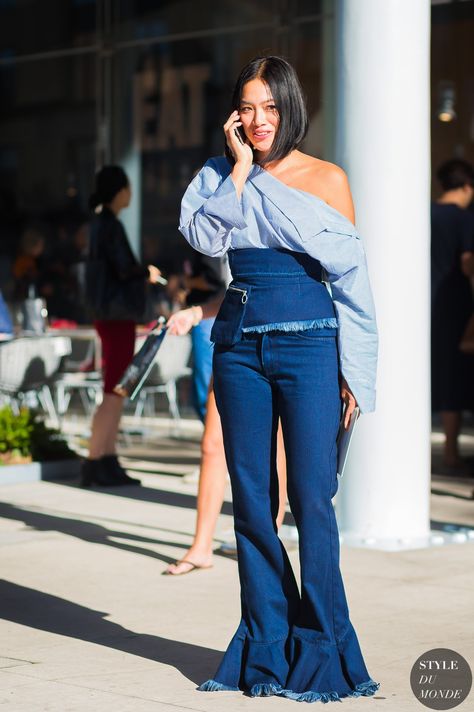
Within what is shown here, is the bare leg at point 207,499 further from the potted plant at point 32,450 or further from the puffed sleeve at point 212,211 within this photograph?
the potted plant at point 32,450

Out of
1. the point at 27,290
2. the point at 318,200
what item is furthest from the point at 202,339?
the point at 27,290

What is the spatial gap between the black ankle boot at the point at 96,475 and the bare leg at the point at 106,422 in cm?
18

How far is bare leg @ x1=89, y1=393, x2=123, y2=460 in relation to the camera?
9.48 m

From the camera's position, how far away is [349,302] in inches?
181

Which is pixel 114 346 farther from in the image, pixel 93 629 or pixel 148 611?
pixel 93 629

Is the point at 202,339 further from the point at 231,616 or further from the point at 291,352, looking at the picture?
the point at 291,352

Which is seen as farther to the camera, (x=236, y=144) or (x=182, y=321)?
(x=182, y=321)

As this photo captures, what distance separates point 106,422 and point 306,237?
5108mm

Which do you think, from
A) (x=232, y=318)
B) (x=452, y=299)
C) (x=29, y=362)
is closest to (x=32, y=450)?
(x=29, y=362)

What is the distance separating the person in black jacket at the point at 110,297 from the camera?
31.1 feet

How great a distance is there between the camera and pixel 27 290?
55.0 ft

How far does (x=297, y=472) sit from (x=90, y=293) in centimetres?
519

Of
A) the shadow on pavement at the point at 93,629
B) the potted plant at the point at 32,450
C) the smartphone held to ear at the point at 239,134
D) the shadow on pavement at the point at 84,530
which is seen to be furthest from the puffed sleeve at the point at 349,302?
the potted plant at the point at 32,450

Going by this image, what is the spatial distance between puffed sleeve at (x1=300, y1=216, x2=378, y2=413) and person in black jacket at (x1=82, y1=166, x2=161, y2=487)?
15.9 feet
